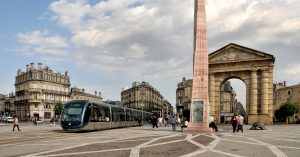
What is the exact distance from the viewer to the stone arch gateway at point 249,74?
58.5 metres

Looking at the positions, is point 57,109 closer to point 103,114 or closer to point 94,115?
point 103,114

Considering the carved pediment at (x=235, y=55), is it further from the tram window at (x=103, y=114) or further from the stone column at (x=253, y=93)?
the tram window at (x=103, y=114)

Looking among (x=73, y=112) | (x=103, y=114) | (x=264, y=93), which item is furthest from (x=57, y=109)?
(x=73, y=112)

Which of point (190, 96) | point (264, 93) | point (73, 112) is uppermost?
point (264, 93)

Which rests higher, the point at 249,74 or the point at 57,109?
the point at 249,74

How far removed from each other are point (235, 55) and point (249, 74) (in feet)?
12.4

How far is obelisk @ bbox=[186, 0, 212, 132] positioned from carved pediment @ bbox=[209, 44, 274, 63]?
91.0 feet

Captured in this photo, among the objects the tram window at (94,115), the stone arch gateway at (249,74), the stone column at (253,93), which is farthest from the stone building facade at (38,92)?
the tram window at (94,115)

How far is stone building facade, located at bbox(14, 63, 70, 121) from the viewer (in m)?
112

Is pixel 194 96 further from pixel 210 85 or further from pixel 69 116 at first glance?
pixel 210 85

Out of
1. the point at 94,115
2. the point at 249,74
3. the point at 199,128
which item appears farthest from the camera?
the point at 249,74

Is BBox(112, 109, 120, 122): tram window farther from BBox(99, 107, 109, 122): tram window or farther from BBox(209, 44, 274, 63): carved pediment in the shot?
BBox(209, 44, 274, 63): carved pediment

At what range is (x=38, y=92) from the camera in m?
112

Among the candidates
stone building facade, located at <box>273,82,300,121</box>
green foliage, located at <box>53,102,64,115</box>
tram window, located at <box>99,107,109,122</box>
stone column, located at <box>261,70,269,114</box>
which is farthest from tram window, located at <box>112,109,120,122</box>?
stone building facade, located at <box>273,82,300,121</box>
